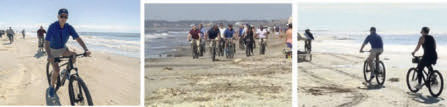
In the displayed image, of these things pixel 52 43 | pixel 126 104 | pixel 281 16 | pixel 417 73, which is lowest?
pixel 126 104

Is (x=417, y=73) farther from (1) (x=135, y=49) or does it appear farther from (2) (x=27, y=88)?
(1) (x=135, y=49)

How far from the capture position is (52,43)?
235 inches

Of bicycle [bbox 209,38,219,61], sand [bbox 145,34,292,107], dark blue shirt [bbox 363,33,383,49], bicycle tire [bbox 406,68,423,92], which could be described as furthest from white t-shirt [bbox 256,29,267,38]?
bicycle tire [bbox 406,68,423,92]

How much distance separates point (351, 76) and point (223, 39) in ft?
10.7

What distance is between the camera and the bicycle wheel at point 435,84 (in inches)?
257

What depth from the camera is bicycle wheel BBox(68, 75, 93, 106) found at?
539cm

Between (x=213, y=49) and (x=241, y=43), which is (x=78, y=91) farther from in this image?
(x=241, y=43)

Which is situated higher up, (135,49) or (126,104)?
(135,49)

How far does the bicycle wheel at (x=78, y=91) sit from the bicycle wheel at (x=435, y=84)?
16.6 feet

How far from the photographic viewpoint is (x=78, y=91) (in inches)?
217

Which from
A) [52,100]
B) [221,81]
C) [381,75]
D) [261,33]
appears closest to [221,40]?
[261,33]

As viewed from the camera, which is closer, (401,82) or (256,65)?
(401,82)

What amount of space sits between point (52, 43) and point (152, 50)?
814 centimetres

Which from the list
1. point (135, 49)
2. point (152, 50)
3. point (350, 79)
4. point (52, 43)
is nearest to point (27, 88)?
point (52, 43)
